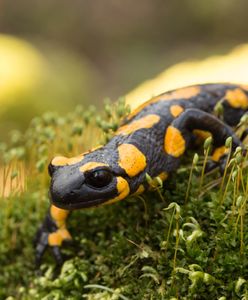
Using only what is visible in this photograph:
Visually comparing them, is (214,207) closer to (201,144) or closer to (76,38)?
(201,144)

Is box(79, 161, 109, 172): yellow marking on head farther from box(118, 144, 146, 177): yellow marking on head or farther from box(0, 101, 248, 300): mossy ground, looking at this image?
box(0, 101, 248, 300): mossy ground

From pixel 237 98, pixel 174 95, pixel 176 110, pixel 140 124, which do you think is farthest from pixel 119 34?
pixel 140 124

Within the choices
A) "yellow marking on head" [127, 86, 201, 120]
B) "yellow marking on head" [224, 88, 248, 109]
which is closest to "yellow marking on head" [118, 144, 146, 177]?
"yellow marking on head" [127, 86, 201, 120]

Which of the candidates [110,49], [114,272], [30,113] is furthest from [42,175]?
[110,49]

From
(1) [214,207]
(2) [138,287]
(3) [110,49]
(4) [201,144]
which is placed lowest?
(2) [138,287]

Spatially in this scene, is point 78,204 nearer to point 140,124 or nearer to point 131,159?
point 131,159

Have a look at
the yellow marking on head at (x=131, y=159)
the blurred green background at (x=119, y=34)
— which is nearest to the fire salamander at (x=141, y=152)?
the yellow marking on head at (x=131, y=159)

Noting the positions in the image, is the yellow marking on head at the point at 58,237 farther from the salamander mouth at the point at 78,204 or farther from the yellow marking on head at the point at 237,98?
the yellow marking on head at the point at 237,98
